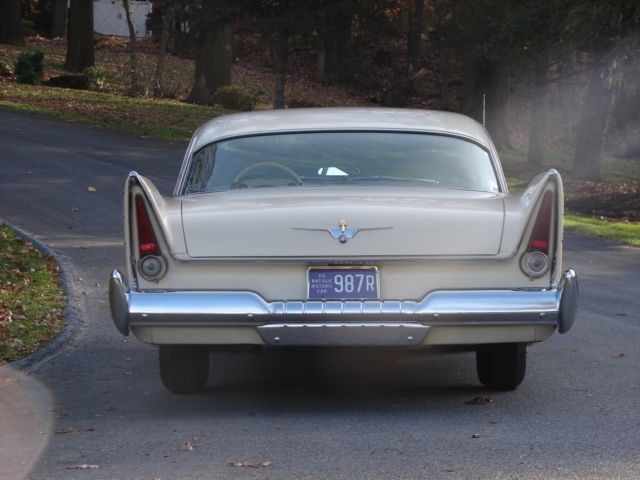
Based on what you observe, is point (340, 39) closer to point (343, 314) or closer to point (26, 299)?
point (26, 299)

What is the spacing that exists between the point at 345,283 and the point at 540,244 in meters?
1.03

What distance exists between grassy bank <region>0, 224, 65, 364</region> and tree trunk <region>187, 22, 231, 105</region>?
2295 centimetres

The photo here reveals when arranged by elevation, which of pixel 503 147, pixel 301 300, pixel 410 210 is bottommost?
pixel 503 147

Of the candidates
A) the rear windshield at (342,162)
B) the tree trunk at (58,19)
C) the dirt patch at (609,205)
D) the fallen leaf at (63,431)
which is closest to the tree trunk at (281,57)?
the dirt patch at (609,205)

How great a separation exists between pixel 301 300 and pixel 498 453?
4.23 feet

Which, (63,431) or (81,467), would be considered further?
(63,431)

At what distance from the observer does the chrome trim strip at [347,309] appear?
6.21 m

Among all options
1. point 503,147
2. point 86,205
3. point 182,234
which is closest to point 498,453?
point 182,234

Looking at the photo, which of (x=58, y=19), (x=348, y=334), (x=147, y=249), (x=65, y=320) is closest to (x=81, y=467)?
(x=147, y=249)

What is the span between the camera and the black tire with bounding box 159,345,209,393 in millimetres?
6824

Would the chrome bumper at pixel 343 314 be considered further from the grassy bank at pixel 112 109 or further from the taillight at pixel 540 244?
the grassy bank at pixel 112 109

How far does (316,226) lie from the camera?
627 centimetres

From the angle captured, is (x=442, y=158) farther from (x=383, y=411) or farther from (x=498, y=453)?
(x=498, y=453)

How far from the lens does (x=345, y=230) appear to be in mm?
6246
